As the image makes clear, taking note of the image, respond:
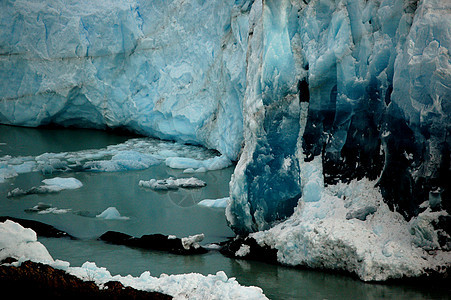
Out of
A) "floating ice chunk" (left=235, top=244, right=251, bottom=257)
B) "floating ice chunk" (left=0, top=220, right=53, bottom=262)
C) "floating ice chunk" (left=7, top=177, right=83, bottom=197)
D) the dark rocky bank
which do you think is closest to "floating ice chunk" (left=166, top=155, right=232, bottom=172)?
"floating ice chunk" (left=7, top=177, right=83, bottom=197)

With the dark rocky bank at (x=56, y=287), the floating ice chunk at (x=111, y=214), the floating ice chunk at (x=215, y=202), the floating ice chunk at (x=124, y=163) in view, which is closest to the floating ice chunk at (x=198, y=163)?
the floating ice chunk at (x=124, y=163)

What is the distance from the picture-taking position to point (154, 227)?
16.8 feet

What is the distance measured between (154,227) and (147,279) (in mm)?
2070

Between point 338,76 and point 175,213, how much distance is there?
2.57 meters

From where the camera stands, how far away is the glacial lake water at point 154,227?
327 cm

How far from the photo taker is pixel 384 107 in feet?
11.9

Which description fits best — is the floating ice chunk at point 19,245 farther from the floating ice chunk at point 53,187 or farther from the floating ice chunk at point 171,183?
the floating ice chunk at point 171,183

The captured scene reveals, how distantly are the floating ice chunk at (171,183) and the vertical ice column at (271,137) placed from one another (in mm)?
2451

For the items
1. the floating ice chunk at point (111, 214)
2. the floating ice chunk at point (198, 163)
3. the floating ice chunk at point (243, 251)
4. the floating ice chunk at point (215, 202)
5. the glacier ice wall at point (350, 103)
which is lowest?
the floating ice chunk at point (243, 251)

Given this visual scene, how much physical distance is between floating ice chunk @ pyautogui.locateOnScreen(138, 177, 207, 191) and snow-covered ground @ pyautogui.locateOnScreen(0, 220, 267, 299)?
3380mm

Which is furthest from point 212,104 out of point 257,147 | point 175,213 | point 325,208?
point 325,208

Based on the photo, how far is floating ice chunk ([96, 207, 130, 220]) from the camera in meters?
5.41

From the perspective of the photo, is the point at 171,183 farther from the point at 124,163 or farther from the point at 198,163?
the point at 124,163

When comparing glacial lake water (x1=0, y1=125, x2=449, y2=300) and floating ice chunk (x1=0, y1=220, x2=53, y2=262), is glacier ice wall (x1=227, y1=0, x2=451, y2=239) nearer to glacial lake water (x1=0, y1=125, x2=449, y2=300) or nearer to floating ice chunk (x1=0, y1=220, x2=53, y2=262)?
glacial lake water (x1=0, y1=125, x2=449, y2=300)
